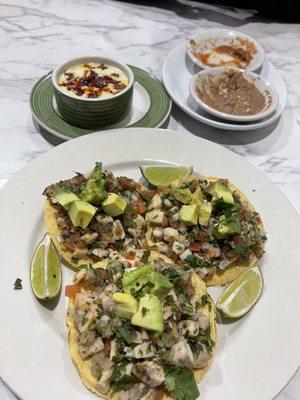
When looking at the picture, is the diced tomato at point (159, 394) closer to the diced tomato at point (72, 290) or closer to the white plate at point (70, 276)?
the white plate at point (70, 276)

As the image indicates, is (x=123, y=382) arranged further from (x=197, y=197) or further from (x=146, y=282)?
(x=197, y=197)

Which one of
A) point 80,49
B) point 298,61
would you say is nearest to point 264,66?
point 298,61

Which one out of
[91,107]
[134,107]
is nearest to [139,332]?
[91,107]

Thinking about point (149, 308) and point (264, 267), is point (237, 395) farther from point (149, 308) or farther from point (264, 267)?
point (264, 267)

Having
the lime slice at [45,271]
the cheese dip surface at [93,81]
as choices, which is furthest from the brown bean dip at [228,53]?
the lime slice at [45,271]

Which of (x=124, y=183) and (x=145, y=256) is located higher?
(x=124, y=183)

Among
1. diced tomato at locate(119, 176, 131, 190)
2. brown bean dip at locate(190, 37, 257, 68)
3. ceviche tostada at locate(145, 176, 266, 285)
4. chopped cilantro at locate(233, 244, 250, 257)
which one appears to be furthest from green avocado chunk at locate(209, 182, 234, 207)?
brown bean dip at locate(190, 37, 257, 68)
